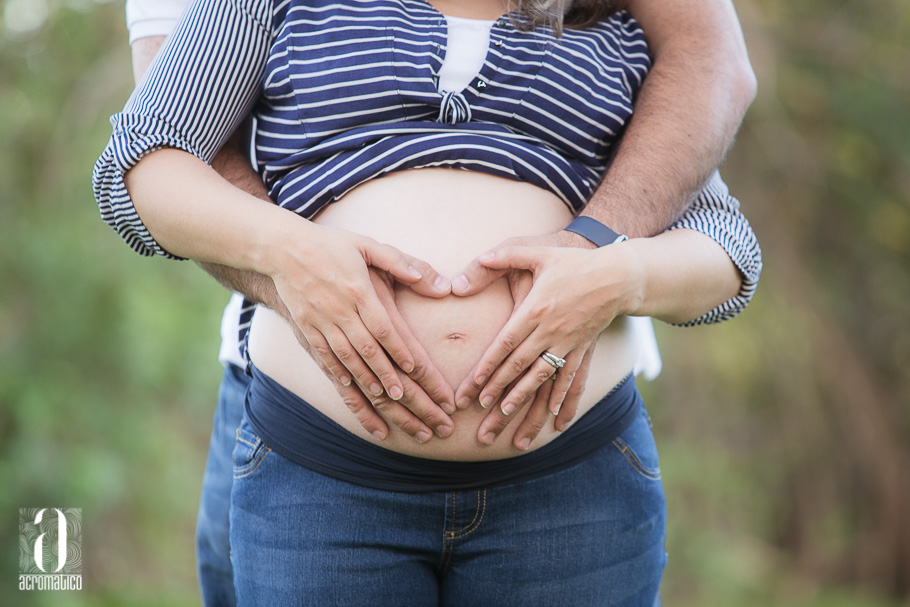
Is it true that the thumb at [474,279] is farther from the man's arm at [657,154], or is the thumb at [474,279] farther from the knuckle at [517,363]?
the knuckle at [517,363]

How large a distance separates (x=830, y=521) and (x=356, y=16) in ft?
14.1

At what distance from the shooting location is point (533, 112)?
1177 mm

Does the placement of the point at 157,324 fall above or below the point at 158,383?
above

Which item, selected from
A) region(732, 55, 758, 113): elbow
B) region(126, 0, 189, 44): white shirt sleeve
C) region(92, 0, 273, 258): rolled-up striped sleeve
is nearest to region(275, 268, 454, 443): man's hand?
region(92, 0, 273, 258): rolled-up striped sleeve

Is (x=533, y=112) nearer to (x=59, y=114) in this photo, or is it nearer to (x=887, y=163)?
(x=59, y=114)

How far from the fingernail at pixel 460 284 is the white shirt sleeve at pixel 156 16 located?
687 millimetres

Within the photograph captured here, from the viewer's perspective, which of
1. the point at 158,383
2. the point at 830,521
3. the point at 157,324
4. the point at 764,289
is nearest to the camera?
the point at 157,324

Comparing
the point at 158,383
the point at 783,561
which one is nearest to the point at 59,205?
the point at 158,383

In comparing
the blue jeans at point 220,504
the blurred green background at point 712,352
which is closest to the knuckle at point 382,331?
the blue jeans at point 220,504

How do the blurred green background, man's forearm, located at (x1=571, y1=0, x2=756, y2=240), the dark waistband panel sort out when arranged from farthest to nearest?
the blurred green background
man's forearm, located at (x1=571, y1=0, x2=756, y2=240)
the dark waistband panel

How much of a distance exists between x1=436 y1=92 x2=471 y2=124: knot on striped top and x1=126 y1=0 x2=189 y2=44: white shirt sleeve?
0.50m

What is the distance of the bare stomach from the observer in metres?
1.03

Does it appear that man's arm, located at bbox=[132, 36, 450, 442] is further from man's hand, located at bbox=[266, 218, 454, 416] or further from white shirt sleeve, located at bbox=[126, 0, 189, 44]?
white shirt sleeve, located at bbox=[126, 0, 189, 44]

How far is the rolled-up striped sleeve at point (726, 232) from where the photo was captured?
120cm
